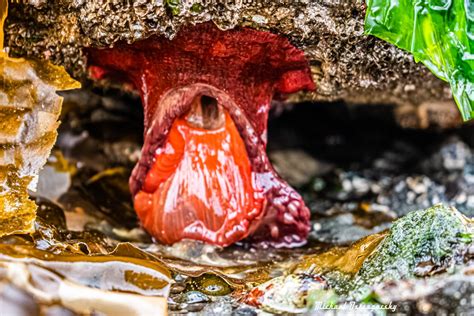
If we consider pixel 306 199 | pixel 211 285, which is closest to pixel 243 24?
pixel 211 285

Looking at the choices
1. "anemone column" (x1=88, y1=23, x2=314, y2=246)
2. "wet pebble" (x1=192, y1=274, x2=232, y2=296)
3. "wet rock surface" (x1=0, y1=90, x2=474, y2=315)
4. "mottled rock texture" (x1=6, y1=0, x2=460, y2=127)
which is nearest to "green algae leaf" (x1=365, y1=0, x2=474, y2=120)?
"mottled rock texture" (x1=6, y1=0, x2=460, y2=127)

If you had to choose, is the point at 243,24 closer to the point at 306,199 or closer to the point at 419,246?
the point at 419,246

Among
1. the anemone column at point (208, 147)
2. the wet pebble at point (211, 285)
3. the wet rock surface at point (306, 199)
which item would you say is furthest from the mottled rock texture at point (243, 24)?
the wet pebble at point (211, 285)

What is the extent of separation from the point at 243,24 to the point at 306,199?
4.32 ft

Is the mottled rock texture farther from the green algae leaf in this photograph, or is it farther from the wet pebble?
the wet pebble

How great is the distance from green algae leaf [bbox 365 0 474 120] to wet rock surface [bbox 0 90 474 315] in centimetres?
61

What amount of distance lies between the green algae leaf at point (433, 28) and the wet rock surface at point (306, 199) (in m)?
0.61

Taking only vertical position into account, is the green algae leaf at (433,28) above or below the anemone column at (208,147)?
above

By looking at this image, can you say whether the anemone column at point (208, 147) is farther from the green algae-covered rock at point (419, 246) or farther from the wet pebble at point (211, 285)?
the green algae-covered rock at point (419, 246)

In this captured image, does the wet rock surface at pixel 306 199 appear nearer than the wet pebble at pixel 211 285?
Yes

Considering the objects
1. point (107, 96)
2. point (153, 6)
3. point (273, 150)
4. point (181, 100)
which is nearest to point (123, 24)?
point (153, 6)

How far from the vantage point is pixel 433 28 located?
2.41 metres

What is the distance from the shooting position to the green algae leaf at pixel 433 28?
2.41 meters

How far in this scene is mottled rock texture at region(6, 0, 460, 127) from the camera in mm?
2479
